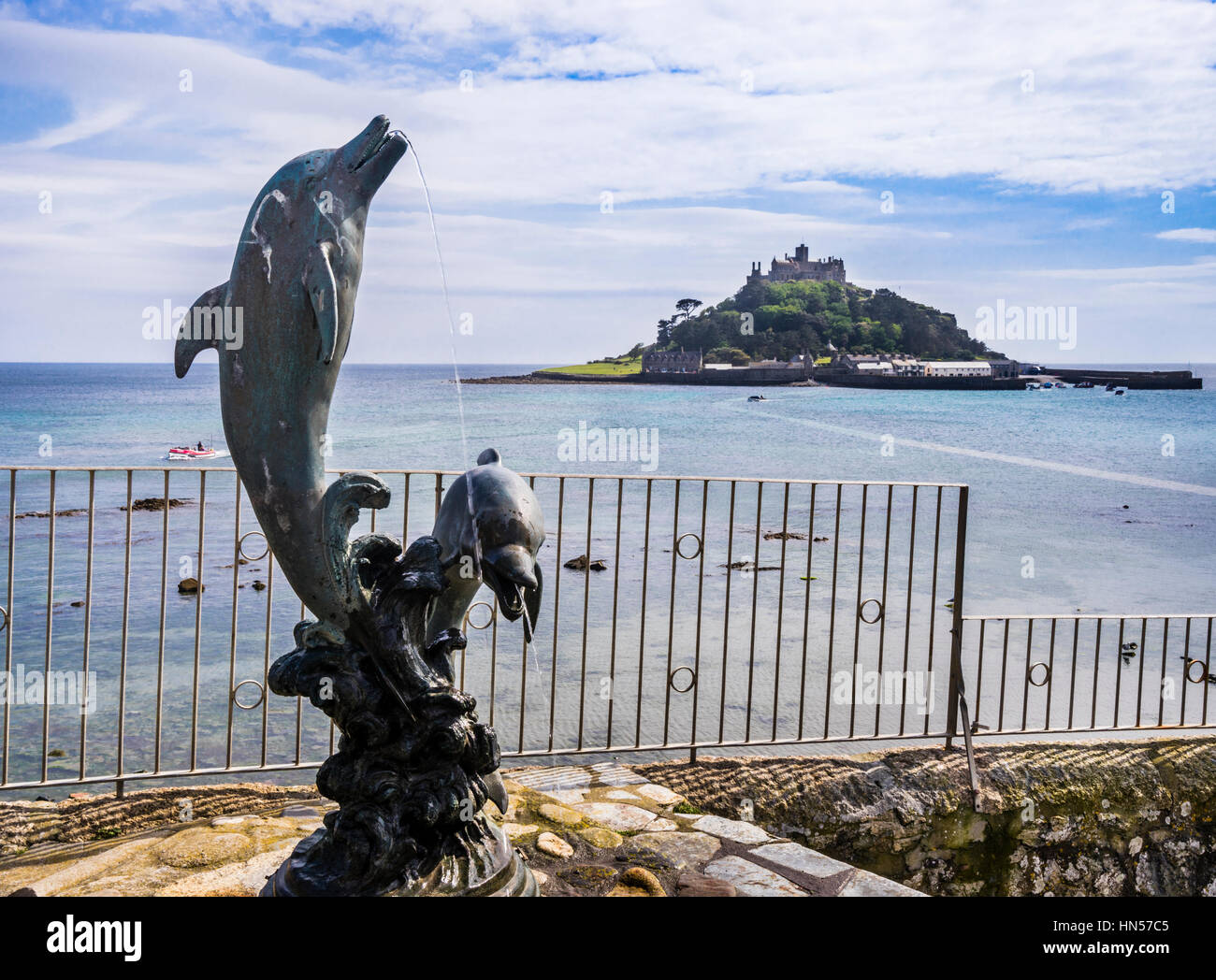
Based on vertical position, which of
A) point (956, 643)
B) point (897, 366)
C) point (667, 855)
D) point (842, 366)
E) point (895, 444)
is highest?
point (897, 366)

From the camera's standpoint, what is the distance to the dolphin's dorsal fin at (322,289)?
2.88 meters

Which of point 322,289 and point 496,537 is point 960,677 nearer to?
point 496,537

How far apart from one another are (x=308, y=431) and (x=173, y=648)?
6.54 meters

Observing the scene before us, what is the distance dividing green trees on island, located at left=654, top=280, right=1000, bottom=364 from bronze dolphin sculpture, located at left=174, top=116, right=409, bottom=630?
7709 centimetres

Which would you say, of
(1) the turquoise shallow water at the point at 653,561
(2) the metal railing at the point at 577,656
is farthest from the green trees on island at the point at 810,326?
(2) the metal railing at the point at 577,656

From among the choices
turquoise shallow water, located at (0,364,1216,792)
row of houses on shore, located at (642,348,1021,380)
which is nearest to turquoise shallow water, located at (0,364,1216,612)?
turquoise shallow water, located at (0,364,1216,792)

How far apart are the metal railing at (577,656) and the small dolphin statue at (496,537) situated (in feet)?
2.08

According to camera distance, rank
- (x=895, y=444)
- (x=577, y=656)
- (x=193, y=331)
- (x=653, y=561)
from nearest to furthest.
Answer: (x=193, y=331), (x=577, y=656), (x=653, y=561), (x=895, y=444)

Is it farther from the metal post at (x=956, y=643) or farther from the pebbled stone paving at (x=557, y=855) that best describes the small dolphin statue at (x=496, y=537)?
the metal post at (x=956, y=643)

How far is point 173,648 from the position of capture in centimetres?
878

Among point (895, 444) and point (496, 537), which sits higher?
point (496, 537)

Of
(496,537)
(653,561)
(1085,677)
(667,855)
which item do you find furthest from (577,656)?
(496,537)

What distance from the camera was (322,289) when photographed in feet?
9.45

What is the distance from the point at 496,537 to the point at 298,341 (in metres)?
0.80
